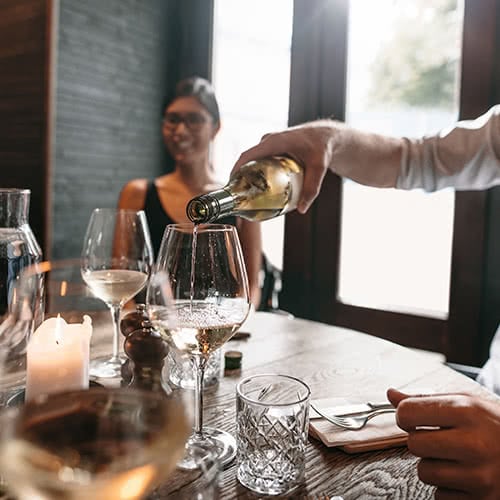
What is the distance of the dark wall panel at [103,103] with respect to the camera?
3.09 metres

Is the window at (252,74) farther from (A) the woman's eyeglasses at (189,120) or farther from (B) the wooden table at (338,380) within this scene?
(B) the wooden table at (338,380)

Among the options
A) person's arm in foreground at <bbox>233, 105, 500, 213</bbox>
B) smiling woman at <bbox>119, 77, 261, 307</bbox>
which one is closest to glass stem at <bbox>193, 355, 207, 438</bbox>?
person's arm in foreground at <bbox>233, 105, 500, 213</bbox>

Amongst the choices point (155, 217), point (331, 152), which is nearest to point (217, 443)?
point (331, 152)

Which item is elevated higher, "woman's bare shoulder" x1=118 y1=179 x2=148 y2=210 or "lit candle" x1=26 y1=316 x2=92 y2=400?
"woman's bare shoulder" x1=118 y1=179 x2=148 y2=210

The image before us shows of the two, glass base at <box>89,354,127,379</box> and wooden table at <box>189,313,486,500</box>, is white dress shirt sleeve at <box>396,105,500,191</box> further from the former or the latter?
glass base at <box>89,354,127,379</box>

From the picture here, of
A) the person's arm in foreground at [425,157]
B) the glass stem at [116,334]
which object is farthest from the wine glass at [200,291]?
the person's arm in foreground at [425,157]

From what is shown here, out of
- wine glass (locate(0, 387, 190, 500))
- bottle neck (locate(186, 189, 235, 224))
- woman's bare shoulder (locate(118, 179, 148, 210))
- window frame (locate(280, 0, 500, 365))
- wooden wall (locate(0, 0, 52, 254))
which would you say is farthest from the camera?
wooden wall (locate(0, 0, 52, 254))

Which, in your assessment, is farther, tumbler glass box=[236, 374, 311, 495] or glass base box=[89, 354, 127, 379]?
glass base box=[89, 354, 127, 379]

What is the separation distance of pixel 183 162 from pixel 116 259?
1.63 m

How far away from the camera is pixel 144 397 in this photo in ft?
1.17

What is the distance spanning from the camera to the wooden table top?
64 centimetres

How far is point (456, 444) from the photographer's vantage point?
0.60m

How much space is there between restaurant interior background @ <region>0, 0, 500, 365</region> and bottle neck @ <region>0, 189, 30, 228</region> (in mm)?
2033

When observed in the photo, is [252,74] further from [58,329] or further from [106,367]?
[58,329]
